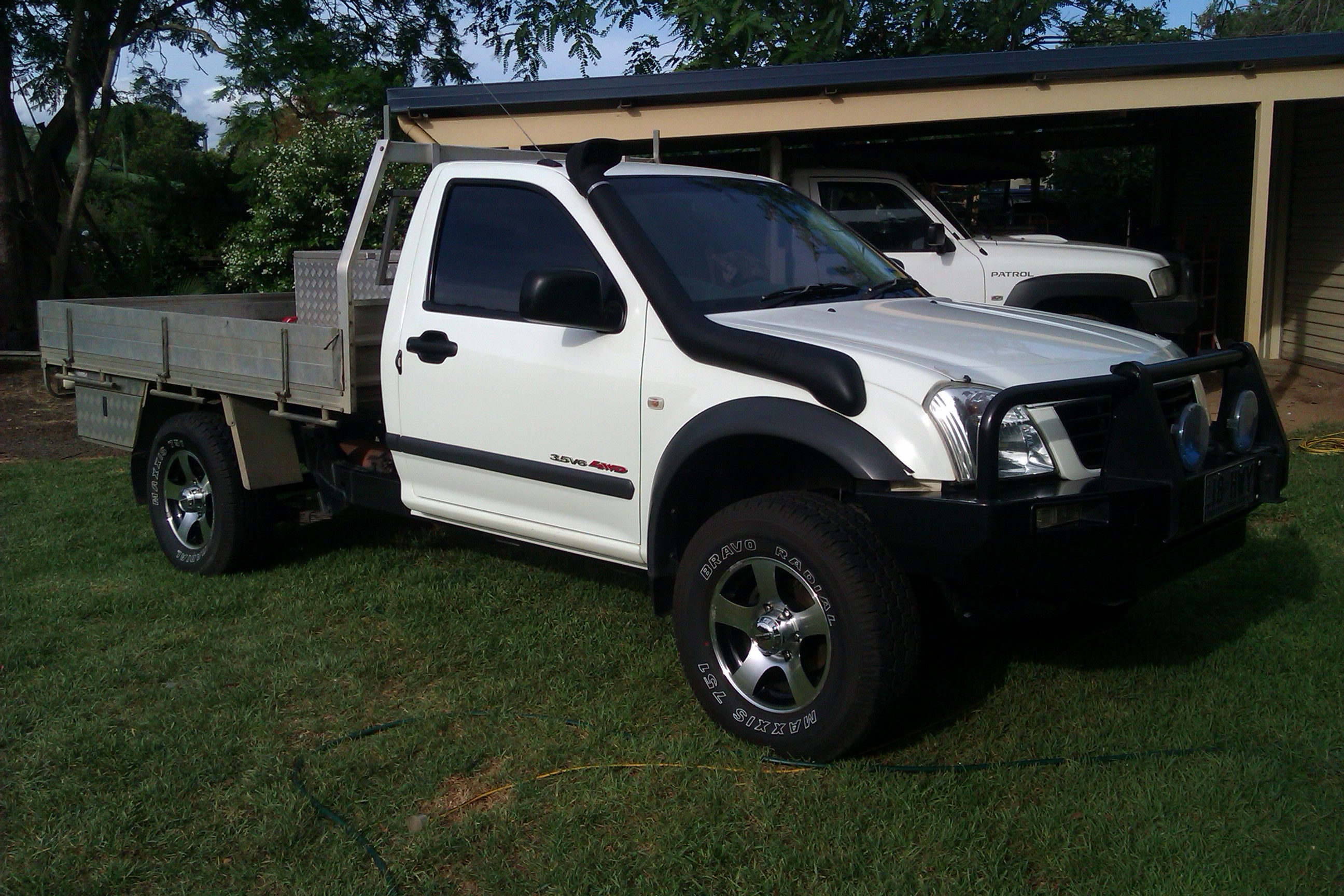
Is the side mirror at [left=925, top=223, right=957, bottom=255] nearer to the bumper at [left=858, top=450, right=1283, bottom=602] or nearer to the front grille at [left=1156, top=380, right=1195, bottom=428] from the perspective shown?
the front grille at [left=1156, top=380, right=1195, bottom=428]

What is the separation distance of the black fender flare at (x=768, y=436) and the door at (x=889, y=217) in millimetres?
5259

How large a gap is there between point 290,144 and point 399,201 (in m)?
8.35

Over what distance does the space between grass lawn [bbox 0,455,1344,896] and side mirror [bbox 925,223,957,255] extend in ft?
11.8

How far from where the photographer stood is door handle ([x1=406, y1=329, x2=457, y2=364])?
4.86 metres

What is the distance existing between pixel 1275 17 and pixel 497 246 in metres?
24.3

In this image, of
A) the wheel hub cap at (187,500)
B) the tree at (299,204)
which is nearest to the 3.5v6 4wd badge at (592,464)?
the wheel hub cap at (187,500)

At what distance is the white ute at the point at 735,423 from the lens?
3586mm

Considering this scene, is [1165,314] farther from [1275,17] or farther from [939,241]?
[1275,17]

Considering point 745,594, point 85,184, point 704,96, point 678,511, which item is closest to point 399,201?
point 678,511

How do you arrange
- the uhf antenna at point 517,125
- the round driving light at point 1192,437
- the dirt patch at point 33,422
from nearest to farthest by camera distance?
the round driving light at point 1192,437 < the uhf antenna at point 517,125 < the dirt patch at point 33,422

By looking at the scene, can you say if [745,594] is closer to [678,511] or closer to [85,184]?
[678,511]

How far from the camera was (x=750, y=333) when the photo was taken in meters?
3.98

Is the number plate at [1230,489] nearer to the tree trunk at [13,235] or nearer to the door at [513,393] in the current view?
the door at [513,393]

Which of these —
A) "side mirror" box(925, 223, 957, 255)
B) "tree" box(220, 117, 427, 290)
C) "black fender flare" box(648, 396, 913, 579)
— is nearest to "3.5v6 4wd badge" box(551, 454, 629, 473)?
"black fender flare" box(648, 396, 913, 579)
